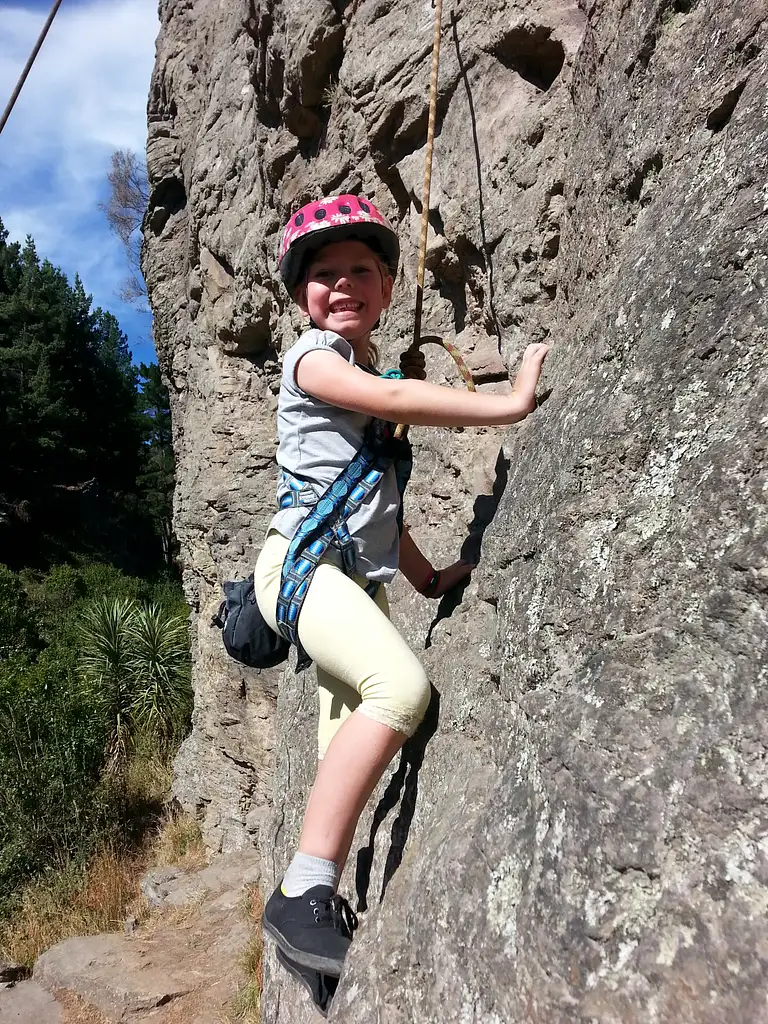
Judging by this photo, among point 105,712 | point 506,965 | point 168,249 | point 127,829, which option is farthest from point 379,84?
point 105,712

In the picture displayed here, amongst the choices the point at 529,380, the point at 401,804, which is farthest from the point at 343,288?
the point at 401,804

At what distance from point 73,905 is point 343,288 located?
866 centimetres

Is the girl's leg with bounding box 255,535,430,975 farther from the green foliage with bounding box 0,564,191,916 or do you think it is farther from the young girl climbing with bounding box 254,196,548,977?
the green foliage with bounding box 0,564,191,916

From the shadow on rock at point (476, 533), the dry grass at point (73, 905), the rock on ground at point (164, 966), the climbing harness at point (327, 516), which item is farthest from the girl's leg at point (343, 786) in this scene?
the dry grass at point (73, 905)

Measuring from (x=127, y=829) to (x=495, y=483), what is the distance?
9.49 metres

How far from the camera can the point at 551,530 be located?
1.78 m

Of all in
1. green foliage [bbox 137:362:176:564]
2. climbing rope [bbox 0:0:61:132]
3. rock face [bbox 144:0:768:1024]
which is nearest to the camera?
rock face [bbox 144:0:768:1024]

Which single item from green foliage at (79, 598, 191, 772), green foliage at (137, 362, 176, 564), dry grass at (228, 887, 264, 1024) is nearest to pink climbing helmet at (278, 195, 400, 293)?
dry grass at (228, 887, 264, 1024)

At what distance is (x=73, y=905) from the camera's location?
27.3ft

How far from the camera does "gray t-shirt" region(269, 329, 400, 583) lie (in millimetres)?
2135

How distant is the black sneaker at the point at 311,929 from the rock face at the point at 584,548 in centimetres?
10

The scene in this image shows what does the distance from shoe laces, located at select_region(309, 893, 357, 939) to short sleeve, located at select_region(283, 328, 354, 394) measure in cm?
138

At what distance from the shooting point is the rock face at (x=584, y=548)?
1211 mm

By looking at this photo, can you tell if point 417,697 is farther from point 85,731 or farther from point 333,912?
point 85,731
